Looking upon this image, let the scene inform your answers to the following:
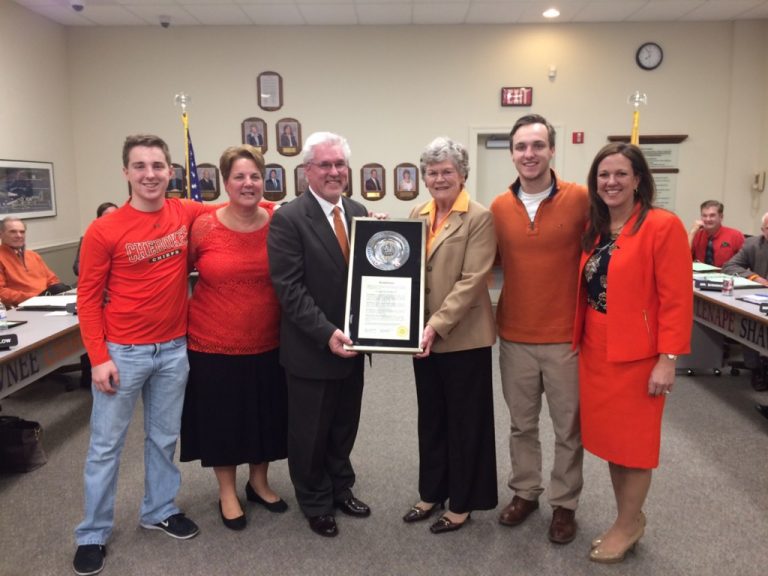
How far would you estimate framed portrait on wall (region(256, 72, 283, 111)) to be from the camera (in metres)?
6.51

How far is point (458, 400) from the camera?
7.24 ft

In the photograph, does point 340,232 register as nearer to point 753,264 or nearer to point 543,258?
point 543,258

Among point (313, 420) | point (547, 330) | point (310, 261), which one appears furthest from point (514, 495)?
point (310, 261)

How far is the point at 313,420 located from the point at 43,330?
1753mm

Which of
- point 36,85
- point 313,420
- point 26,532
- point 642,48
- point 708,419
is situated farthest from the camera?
point 642,48

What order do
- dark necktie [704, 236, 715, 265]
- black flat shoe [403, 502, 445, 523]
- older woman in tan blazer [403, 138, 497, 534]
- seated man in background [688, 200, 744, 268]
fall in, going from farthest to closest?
dark necktie [704, 236, 715, 265] → seated man in background [688, 200, 744, 268] → black flat shoe [403, 502, 445, 523] → older woman in tan blazer [403, 138, 497, 534]

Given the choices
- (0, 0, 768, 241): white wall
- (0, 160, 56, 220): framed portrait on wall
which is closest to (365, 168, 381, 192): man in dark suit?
(0, 0, 768, 241): white wall

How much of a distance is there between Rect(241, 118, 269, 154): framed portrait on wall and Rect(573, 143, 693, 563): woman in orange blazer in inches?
205

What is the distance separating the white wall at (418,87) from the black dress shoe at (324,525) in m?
4.95

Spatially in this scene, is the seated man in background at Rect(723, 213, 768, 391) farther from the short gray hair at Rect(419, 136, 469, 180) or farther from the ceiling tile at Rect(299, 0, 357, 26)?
the ceiling tile at Rect(299, 0, 357, 26)

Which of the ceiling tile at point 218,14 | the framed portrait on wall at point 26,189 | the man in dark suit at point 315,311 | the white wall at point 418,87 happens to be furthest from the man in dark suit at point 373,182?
the man in dark suit at point 315,311

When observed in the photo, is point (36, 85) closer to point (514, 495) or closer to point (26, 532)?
point (26, 532)

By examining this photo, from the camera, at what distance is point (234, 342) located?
2.25 metres

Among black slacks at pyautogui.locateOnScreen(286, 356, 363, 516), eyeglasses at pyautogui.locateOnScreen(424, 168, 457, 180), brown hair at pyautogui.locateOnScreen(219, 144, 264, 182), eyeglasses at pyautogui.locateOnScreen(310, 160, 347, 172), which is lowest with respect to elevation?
black slacks at pyautogui.locateOnScreen(286, 356, 363, 516)
